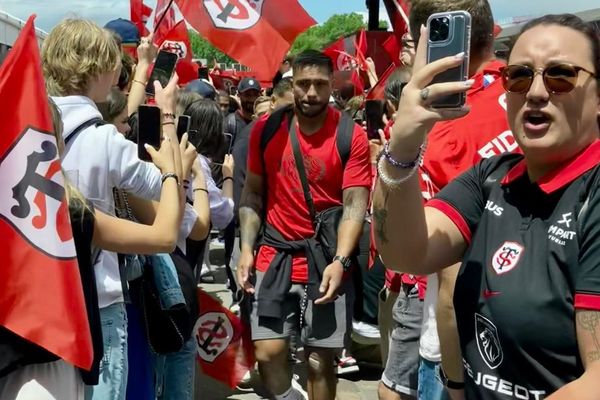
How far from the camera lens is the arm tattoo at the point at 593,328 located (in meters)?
1.40

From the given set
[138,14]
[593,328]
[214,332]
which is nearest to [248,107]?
[138,14]

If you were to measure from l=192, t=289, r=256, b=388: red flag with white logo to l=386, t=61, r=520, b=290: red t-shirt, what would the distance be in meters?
2.18

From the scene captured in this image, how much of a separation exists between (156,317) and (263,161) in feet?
4.45

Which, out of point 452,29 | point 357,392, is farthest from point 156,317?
point 357,392

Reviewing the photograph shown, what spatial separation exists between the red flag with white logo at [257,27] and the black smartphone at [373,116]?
1.73 m

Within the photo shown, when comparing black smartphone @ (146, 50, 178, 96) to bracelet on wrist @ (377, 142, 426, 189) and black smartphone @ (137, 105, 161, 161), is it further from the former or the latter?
bracelet on wrist @ (377, 142, 426, 189)

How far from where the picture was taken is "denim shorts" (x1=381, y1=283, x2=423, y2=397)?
3.13 m

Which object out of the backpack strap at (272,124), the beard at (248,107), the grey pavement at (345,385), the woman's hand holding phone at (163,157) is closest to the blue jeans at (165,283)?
the woman's hand holding phone at (163,157)

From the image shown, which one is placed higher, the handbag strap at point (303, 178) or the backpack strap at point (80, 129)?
the backpack strap at point (80, 129)

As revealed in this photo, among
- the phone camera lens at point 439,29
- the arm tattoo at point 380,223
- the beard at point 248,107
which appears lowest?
the arm tattoo at point 380,223

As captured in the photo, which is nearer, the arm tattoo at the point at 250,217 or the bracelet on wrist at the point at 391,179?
the bracelet on wrist at the point at 391,179

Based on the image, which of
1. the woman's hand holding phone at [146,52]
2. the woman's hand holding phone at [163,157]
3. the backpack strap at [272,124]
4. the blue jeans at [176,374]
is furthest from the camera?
the backpack strap at [272,124]

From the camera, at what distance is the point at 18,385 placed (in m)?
2.09

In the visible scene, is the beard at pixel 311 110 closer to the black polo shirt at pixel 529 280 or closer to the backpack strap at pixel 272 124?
the backpack strap at pixel 272 124
